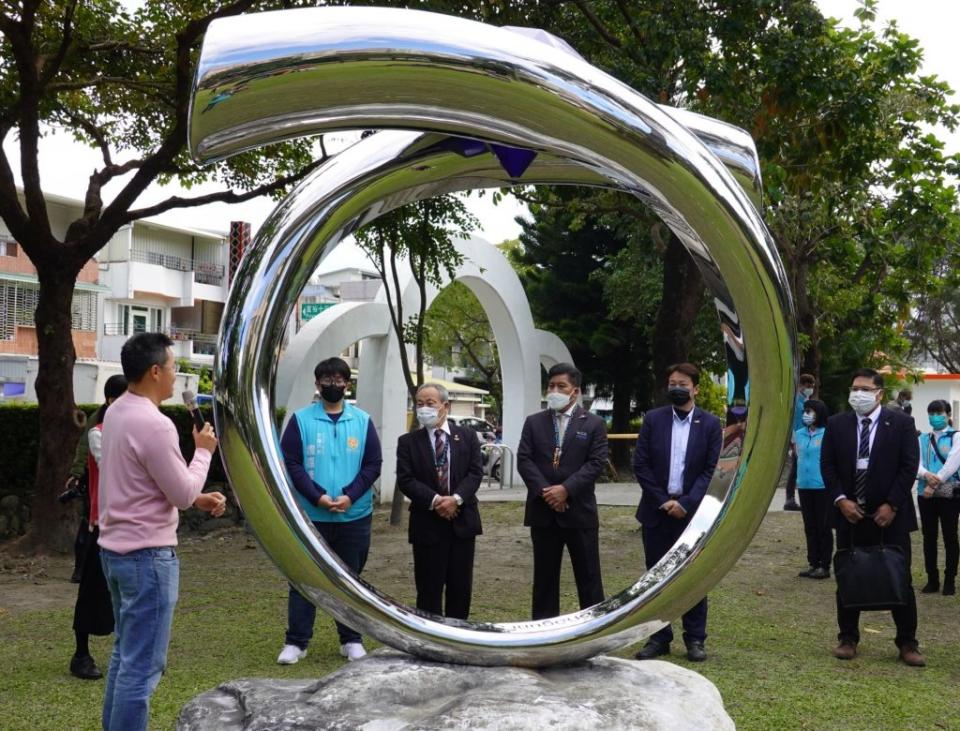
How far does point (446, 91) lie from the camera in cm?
325

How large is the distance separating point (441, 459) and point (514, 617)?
236 cm

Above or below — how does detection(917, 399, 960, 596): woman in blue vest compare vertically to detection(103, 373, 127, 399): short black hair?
below

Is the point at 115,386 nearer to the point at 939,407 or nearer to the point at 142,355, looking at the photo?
the point at 142,355

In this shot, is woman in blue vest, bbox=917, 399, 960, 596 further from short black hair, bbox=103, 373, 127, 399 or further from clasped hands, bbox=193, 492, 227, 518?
clasped hands, bbox=193, 492, 227, 518

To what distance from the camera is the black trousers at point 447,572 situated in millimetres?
6934

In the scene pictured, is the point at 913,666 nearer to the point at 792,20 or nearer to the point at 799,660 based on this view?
the point at 799,660

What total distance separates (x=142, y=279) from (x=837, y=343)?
2794 centimetres

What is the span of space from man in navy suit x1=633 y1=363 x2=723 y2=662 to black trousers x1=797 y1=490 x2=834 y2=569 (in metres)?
3.79

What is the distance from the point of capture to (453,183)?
4.39 metres

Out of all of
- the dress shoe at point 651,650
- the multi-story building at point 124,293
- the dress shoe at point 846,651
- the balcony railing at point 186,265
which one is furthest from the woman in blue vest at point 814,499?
the balcony railing at point 186,265

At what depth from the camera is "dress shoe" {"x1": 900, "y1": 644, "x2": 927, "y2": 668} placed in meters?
7.20

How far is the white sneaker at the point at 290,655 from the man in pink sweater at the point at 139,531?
2.49 metres

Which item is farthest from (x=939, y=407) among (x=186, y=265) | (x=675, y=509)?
(x=186, y=265)

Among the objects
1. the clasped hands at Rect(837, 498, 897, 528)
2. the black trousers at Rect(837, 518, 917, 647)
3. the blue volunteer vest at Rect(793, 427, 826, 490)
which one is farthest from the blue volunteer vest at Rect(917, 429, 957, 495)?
the clasped hands at Rect(837, 498, 897, 528)
